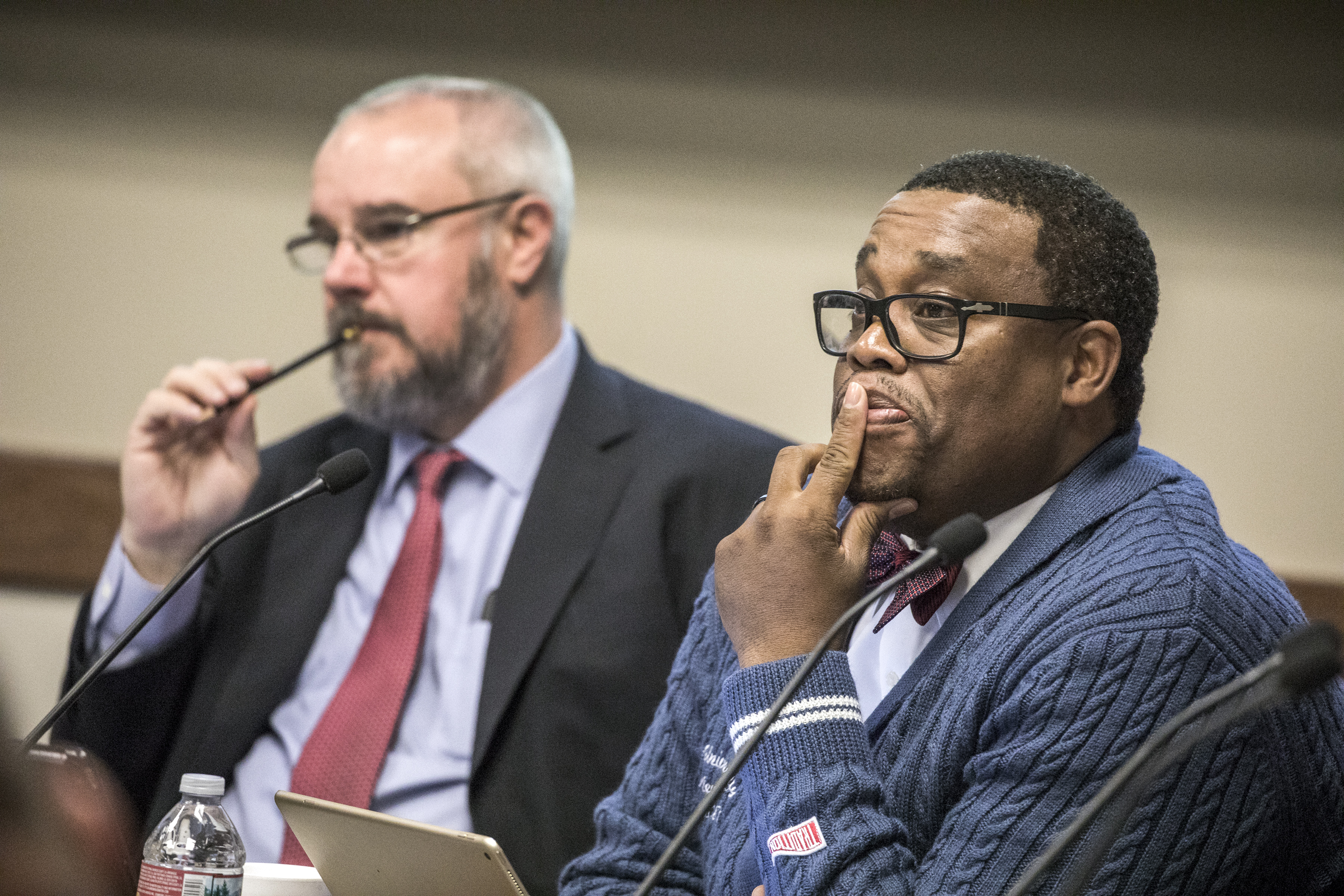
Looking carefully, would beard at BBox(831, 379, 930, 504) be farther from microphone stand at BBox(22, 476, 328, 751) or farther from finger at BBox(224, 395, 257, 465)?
finger at BBox(224, 395, 257, 465)

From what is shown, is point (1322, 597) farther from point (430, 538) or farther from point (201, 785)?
point (201, 785)

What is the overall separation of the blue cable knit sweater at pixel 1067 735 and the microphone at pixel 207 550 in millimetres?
555

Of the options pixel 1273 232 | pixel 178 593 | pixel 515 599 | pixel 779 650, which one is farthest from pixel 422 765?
pixel 1273 232

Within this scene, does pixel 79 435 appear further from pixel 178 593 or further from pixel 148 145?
pixel 178 593

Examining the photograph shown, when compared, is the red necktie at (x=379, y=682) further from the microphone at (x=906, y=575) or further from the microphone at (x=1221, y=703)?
the microphone at (x=1221, y=703)

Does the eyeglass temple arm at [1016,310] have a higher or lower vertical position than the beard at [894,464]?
higher

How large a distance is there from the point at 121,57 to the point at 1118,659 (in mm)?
2610

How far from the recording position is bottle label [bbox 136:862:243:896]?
126cm

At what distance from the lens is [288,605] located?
229 centimetres

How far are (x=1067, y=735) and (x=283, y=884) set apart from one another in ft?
2.64

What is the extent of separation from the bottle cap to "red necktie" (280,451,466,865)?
25.6 inches

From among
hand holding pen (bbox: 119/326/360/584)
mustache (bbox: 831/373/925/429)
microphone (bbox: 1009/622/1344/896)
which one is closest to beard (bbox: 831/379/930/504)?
mustache (bbox: 831/373/925/429)

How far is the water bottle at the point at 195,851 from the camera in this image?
127 centimetres

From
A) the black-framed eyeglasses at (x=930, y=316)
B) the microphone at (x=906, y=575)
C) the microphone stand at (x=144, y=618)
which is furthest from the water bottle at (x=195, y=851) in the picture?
the black-framed eyeglasses at (x=930, y=316)
